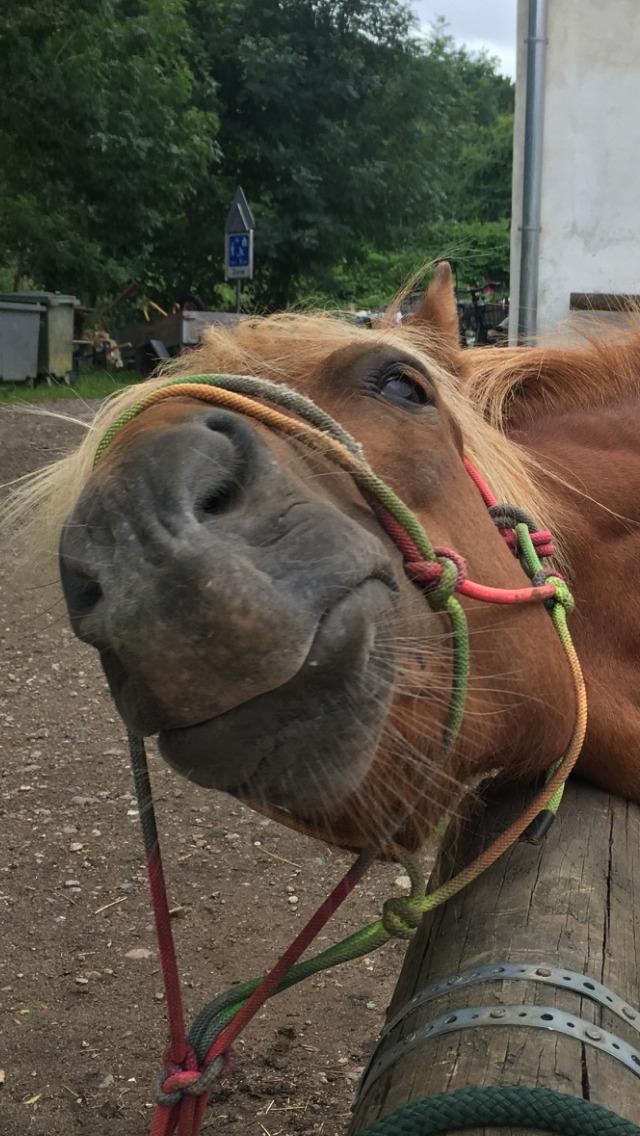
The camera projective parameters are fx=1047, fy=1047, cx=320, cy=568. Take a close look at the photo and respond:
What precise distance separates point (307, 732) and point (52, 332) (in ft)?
48.7

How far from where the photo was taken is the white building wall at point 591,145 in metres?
5.93

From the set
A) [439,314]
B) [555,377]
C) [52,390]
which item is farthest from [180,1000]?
[52,390]

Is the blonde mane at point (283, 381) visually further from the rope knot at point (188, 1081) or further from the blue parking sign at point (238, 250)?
the blue parking sign at point (238, 250)

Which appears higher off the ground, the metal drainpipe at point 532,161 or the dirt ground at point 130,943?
the metal drainpipe at point 532,161

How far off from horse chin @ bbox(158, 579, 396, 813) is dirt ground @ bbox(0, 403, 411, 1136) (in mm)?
702

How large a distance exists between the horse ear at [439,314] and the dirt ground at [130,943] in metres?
0.78

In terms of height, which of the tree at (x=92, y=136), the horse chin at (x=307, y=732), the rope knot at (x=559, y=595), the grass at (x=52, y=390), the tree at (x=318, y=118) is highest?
the tree at (x=318, y=118)

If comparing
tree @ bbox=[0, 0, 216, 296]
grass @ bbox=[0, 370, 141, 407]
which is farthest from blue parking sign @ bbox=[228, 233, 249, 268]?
tree @ bbox=[0, 0, 216, 296]

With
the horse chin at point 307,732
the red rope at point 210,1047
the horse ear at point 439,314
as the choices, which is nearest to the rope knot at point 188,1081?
the red rope at point 210,1047

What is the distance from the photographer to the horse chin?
1136 millimetres

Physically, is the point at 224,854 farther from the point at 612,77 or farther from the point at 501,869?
the point at 612,77

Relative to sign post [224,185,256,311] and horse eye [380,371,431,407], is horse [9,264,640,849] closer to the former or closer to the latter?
horse eye [380,371,431,407]

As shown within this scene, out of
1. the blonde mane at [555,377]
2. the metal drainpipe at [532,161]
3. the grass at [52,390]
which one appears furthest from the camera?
the grass at [52,390]

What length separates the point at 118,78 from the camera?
14375mm
